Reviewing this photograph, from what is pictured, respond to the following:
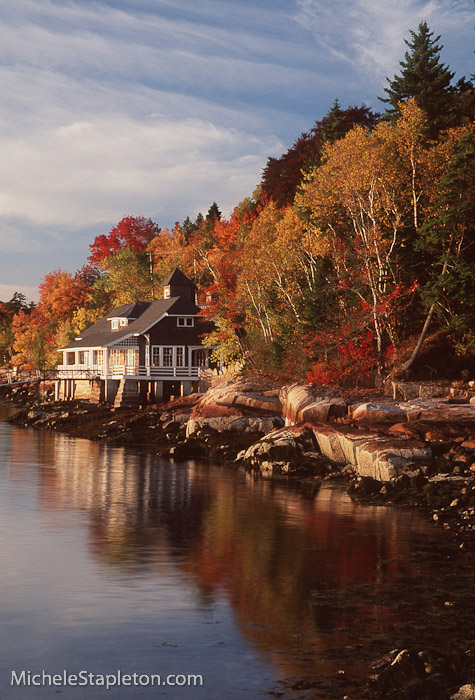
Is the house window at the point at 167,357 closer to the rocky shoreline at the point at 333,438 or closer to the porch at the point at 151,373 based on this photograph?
the porch at the point at 151,373

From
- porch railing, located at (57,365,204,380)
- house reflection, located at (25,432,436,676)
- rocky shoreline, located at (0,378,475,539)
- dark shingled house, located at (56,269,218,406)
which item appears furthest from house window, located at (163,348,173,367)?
house reflection, located at (25,432,436,676)

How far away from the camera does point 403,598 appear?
14.7m

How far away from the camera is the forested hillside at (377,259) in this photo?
37.1 m

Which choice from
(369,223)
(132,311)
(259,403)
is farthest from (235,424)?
(132,311)

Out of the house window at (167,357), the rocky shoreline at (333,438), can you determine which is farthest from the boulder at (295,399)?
the house window at (167,357)

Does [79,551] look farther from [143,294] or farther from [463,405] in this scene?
[143,294]

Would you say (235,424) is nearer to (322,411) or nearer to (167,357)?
(322,411)

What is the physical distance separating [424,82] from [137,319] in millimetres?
29412

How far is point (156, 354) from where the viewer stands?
62.5m

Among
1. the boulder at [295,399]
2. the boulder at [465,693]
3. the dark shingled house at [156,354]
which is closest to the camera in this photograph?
the boulder at [465,693]

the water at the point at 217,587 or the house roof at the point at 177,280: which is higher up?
the house roof at the point at 177,280

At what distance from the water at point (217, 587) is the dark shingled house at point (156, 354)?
32.7 meters

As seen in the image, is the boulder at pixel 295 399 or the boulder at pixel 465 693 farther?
the boulder at pixel 295 399

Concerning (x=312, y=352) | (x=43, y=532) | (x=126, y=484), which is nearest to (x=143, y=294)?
(x=312, y=352)
